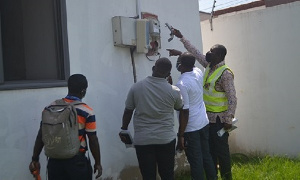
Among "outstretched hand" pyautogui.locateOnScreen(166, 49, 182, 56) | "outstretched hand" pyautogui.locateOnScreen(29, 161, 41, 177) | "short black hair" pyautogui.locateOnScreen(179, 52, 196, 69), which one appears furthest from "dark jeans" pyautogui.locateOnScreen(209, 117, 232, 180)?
"outstretched hand" pyautogui.locateOnScreen(29, 161, 41, 177)

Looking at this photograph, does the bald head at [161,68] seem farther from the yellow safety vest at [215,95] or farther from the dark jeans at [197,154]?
the yellow safety vest at [215,95]

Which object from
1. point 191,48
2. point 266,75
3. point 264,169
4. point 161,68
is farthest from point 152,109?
point 266,75

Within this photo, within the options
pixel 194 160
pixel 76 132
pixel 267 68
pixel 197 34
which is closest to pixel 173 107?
pixel 194 160

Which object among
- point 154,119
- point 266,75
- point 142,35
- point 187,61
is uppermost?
point 142,35

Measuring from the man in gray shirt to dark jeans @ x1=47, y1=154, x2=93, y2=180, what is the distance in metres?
0.73

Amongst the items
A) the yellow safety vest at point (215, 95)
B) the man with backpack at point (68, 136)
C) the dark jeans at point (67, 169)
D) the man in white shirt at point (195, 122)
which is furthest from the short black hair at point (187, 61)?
the dark jeans at point (67, 169)

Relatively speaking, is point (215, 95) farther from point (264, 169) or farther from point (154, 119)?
point (264, 169)

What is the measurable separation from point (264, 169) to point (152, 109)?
Answer: 8.29 feet

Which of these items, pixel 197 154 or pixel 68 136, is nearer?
pixel 68 136

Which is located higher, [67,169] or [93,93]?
[93,93]

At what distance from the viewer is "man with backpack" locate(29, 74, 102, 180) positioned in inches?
107

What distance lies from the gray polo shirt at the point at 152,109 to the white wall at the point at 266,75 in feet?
10.2

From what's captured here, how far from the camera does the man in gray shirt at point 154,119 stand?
3.37 metres

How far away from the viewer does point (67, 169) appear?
9.20 ft
